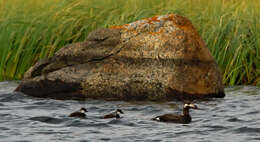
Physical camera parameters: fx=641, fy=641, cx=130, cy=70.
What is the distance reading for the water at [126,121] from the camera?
8.88 m

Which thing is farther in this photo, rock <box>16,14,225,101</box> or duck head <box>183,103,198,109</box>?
rock <box>16,14,225,101</box>

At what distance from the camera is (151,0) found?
49.4 ft

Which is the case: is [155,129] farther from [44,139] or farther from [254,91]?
[254,91]

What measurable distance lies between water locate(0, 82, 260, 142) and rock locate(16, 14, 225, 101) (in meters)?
0.31

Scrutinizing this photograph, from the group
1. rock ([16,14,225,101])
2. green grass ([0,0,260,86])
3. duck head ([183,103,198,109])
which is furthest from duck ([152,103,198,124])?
green grass ([0,0,260,86])

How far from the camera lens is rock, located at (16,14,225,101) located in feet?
39.4

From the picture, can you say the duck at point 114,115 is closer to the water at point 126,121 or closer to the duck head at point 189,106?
the water at point 126,121

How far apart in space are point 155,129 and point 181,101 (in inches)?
99.0

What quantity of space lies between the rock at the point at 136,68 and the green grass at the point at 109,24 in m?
1.36

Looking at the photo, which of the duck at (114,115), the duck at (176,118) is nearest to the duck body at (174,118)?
the duck at (176,118)

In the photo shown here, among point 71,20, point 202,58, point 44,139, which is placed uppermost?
point 71,20

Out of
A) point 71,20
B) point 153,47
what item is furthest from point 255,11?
point 71,20

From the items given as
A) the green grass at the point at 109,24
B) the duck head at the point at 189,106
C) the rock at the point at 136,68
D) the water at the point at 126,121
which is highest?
the green grass at the point at 109,24

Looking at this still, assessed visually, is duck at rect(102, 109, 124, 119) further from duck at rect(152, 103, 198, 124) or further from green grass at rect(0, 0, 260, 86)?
green grass at rect(0, 0, 260, 86)
